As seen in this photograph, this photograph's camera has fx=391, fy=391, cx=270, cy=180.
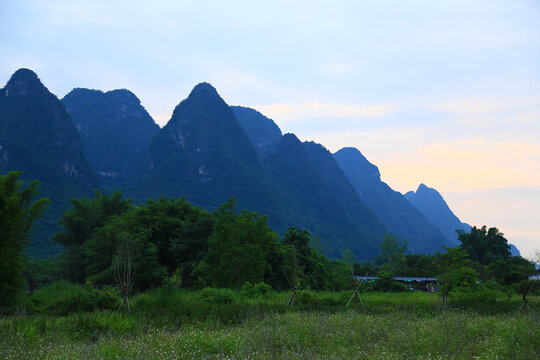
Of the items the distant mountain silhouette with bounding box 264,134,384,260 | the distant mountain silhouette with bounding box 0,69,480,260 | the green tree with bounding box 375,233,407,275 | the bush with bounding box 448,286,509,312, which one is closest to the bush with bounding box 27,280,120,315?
the bush with bounding box 448,286,509,312

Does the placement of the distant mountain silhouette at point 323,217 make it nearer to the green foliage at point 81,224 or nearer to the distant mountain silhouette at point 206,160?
the distant mountain silhouette at point 206,160

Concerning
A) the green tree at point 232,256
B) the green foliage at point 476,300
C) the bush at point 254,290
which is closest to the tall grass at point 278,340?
the green foliage at point 476,300

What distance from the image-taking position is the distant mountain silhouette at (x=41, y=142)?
364 ft

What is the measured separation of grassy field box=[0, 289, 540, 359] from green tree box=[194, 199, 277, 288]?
850 cm

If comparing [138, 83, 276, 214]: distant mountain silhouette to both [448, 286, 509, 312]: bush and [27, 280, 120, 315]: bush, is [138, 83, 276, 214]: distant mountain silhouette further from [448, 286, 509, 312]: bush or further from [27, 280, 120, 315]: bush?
[27, 280, 120, 315]: bush

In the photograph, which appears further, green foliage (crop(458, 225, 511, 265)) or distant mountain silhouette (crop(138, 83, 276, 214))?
distant mountain silhouette (crop(138, 83, 276, 214))

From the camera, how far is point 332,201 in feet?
631

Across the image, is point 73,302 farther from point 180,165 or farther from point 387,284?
point 180,165

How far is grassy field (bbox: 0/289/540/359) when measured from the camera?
385 inches

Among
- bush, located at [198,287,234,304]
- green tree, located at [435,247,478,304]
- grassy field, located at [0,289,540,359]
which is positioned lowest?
bush, located at [198,287,234,304]

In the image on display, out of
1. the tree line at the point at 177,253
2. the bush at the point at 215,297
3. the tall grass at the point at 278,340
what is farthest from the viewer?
the bush at the point at 215,297

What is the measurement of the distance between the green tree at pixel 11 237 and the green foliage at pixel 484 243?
57336mm

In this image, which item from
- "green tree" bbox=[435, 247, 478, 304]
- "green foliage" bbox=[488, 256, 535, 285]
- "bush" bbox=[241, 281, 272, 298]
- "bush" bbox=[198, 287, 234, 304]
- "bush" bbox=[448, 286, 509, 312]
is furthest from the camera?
"green foliage" bbox=[488, 256, 535, 285]

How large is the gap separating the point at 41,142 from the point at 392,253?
116196mm
